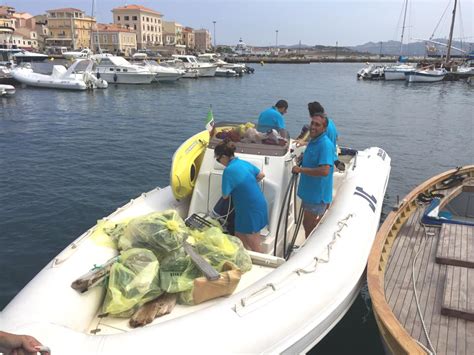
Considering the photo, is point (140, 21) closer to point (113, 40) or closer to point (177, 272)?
point (113, 40)

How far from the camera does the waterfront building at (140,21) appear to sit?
11162cm

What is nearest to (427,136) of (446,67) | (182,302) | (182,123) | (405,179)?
(405,179)

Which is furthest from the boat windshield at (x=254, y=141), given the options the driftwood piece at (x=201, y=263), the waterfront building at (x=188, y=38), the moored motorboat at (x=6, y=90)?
the waterfront building at (x=188, y=38)

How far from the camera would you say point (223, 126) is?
659cm

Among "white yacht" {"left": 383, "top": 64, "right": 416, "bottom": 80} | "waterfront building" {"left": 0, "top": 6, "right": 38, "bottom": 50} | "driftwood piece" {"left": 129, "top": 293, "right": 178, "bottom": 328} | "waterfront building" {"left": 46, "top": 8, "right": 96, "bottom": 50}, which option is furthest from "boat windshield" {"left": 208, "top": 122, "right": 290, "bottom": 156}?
"waterfront building" {"left": 46, "top": 8, "right": 96, "bottom": 50}

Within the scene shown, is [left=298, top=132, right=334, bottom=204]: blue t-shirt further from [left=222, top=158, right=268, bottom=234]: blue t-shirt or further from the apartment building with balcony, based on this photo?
the apartment building with balcony

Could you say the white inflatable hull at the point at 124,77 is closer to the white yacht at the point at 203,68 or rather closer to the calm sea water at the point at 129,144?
the calm sea water at the point at 129,144

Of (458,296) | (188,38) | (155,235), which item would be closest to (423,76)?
Answer: (458,296)

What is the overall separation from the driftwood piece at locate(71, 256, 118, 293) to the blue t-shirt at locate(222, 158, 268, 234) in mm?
1526

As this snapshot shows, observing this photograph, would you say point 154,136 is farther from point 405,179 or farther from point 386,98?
point 386,98

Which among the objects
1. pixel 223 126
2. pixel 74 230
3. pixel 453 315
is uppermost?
pixel 223 126

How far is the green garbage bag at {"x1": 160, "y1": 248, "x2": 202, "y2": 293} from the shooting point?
4.05 meters

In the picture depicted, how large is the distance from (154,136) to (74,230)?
995cm

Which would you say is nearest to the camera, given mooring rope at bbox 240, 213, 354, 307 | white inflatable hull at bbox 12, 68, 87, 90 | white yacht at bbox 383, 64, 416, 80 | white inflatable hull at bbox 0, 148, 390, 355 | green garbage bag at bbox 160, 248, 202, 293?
white inflatable hull at bbox 0, 148, 390, 355
